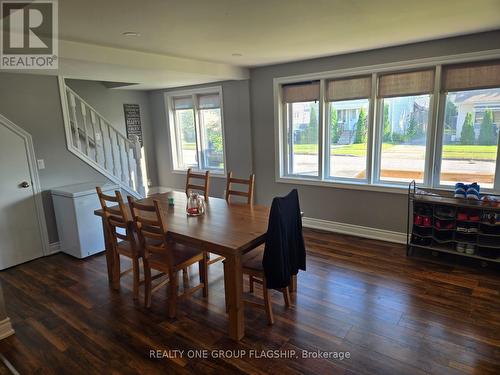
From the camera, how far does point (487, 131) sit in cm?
341

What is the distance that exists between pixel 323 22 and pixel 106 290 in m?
3.22

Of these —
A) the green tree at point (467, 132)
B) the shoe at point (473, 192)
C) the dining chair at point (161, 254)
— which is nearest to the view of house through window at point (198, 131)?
the dining chair at point (161, 254)

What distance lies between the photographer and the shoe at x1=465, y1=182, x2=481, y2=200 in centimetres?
328

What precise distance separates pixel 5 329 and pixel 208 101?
440 cm

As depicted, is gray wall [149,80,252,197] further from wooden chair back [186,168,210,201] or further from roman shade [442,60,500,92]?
roman shade [442,60,500,92]

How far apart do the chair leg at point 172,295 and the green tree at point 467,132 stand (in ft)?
11.3

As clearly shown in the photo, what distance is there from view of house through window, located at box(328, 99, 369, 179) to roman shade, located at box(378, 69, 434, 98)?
0.29 meters

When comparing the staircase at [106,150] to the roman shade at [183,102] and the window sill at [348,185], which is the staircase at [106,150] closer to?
the roman shade at [183,102]

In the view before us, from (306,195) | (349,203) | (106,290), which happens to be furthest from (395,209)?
(106,290)

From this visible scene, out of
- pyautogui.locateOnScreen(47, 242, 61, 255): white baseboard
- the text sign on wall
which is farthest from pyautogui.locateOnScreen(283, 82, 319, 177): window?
pyautogui.locateOnScreen(47, 242, 61, 255): white baseboard

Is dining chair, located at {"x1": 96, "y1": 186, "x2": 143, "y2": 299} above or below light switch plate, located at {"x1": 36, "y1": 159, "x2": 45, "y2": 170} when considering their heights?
below

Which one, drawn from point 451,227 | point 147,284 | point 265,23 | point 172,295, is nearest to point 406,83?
point 451,227

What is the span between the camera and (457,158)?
11.9ft

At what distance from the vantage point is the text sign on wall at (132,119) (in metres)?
6.19
